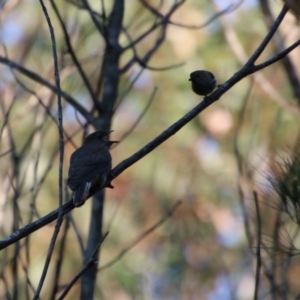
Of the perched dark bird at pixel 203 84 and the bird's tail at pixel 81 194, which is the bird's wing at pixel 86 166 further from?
the perched dark bird at pixel 203 84

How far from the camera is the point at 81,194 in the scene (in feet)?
11.6

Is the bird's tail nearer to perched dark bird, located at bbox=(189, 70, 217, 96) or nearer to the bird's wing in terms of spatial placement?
the bird's wing

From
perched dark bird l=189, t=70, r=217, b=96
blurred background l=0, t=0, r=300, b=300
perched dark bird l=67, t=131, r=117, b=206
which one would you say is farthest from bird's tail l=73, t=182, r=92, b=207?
blurred background l=0, t=0, r=300, b=300

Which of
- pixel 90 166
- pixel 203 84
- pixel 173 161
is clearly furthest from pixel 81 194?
pixel 173 161

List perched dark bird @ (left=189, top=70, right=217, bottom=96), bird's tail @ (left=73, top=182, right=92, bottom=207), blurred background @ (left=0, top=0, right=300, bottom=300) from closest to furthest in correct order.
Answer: bird's tail @ (left=73, top=182, right=92, bottom=207) → perched dark bird @ (left=189, top=70, right=217, bottom=96) → blurred background @ (left=0, top=0, right=300, bottom=300)

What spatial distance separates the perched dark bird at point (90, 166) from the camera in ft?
12.2

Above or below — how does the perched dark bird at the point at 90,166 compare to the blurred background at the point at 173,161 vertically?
below

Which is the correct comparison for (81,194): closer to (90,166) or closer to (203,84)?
(90,166)

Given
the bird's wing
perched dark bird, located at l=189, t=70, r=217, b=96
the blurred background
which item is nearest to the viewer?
perched dark bird, located at l=189, t=70, r=217, b=96

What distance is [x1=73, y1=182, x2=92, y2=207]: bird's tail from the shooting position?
132 inches

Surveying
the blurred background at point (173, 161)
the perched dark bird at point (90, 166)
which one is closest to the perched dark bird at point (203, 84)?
the perched dark bird at point (90, 166)

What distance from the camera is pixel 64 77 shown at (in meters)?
5.35

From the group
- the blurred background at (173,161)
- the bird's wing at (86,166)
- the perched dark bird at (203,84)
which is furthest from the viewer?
the blurred background at (173,161)

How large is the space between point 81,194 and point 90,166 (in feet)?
1.78
